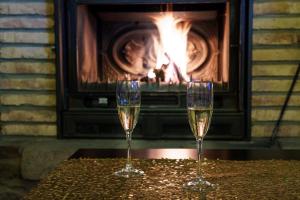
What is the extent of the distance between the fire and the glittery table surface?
1.28 m

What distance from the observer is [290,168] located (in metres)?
0.87

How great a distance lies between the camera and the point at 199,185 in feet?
2.39

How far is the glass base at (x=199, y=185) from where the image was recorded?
0.72 m

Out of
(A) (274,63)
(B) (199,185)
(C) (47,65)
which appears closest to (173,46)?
(A) (274,63)

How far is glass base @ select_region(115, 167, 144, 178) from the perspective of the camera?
805 mm

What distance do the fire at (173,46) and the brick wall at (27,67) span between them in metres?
0.52

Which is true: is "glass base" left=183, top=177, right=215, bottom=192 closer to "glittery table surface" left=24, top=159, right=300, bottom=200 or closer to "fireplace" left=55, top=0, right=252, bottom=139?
"glittery table surface" left=24, top=159, right=300, bottom=200

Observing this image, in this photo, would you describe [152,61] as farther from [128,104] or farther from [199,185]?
[199,185]

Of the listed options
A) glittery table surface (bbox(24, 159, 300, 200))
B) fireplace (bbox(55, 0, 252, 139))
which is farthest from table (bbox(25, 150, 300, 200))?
fireplace (bbox(55, 0, 252, 139))

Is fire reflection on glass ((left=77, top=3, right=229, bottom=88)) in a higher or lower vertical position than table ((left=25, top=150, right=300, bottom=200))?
higher

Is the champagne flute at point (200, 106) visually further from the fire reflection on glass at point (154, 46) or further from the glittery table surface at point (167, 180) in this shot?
the fire reflection on glass at point (154, 46)

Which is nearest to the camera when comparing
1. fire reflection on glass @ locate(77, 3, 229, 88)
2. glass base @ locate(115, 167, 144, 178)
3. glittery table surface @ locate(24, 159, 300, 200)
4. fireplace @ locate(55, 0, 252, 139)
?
glittery table surface @ locate(24, 159, 300, 200)

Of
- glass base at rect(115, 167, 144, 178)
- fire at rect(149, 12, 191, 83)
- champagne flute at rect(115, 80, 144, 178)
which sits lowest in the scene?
glass base at rect(115, 167, 144, 178)

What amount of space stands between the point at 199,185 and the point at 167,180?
0.23 feet
